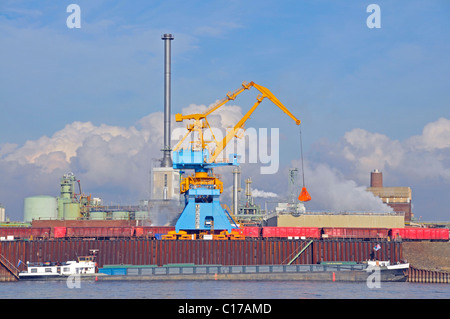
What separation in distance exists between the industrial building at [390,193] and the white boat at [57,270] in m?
88.0

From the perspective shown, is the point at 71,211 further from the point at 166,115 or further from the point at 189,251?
the point at 189,251

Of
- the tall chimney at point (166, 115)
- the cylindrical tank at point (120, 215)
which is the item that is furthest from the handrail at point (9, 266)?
the tall chimney at point (166, 115)

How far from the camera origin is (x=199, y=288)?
71562mm

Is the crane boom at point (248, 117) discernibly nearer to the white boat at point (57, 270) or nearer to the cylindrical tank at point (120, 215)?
the white boat at point (57, 270)

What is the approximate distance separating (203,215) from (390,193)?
76.9 m

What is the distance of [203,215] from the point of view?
90.4 metres

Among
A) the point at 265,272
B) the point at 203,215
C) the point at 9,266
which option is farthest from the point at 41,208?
the point at 265,272

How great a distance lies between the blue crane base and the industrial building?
72.1 m

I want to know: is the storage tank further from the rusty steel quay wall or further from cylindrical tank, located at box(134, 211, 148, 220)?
the rusty steel quay wall

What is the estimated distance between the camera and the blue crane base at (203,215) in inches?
3556

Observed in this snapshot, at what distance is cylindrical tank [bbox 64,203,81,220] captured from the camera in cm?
13512

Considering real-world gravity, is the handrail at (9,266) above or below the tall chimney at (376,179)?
below
